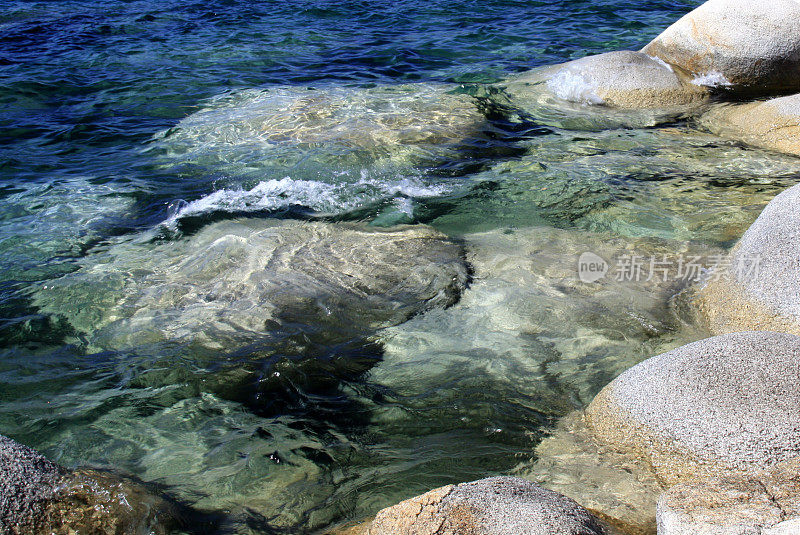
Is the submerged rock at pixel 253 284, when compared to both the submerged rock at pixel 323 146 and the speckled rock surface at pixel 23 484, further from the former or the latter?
the speckled rock surface at pixel 23 484

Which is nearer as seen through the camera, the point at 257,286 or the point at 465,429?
the point at 465,429

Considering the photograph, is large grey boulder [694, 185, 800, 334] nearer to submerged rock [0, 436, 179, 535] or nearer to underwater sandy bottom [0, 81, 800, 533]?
underwater sandy bottom [0, 81, 800, 533]

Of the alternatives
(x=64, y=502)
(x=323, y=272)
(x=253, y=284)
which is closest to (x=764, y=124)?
(x=323, y=272)

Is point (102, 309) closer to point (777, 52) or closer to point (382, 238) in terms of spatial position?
point (382, 238)

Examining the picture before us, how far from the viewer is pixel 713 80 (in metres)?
8.66

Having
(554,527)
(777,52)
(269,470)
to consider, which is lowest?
(269,470)

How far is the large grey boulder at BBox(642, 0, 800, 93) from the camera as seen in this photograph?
8.38 metres

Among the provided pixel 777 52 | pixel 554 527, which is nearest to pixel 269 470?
pixel 554 527

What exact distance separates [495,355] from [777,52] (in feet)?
Result: 23.1

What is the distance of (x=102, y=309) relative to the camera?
4.50 meters

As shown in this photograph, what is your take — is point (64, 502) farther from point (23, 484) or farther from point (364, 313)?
point (364, 313)

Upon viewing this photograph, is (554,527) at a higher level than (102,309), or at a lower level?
higher

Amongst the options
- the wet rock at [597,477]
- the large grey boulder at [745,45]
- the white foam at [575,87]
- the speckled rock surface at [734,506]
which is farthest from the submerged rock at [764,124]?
the speckled rock surface at [734,506]

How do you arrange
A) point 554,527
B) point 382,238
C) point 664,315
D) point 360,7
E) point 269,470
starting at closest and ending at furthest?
point 554,527
point 269,470
point 664,315
point 382,238
point 360,7
